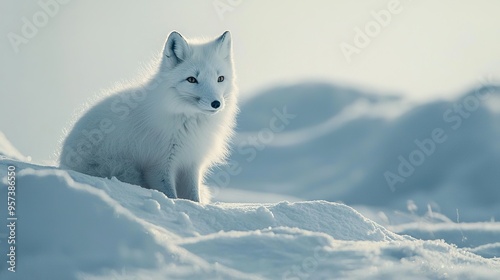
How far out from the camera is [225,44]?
18.0 ft

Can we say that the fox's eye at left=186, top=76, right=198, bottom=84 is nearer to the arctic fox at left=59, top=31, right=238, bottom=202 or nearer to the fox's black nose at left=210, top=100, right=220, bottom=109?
the arctic fox at left=59, top=31, right=238, bottom=202

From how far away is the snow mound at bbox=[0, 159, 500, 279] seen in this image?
273 centimetres

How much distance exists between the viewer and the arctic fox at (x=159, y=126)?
5.08 meters

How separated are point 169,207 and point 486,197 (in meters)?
18.9

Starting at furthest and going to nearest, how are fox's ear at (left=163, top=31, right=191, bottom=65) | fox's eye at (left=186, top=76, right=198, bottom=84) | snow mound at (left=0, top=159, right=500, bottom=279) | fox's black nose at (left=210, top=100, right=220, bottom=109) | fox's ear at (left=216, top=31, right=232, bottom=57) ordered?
fox's ear at (left=216, top=31, right=232, bottom=57), fox's ear at (left=163, top=31, right=191, bottom=65), fox's eye at (left=186, top=76, right=198, bottom=84), fox's black nose at (left=210, top=100, right=220, bottom=109), snow mound at (left=0, top=159, right=500, bottom=279)

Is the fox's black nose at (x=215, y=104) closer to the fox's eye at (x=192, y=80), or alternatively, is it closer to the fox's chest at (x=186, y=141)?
the fox's eye at (x=192, y=80)

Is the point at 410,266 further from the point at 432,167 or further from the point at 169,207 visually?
the point at 432,167

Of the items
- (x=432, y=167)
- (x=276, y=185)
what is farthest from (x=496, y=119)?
(x=276, y=185)

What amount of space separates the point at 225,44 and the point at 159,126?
0.98m

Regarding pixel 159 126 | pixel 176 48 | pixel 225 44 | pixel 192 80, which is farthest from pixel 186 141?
pixel 225 44

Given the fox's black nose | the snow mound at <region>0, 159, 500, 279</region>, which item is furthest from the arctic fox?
the snow mound at <region>0, 159, 500, 279</region>

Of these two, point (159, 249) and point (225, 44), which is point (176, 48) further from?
point (159, 249)

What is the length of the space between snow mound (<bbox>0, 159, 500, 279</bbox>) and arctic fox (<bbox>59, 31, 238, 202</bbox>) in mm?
1511

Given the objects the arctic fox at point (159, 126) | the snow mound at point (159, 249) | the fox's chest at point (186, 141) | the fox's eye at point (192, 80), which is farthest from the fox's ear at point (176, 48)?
the snow mound at point (159, 249)
